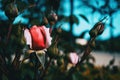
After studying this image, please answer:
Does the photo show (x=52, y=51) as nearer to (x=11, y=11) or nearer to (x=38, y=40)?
(x=38, y=40)

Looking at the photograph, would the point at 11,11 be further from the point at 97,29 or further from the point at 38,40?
the point at 97,29

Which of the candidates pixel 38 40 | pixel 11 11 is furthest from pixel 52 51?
pixel 11 11

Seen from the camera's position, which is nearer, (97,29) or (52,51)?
(52,51)

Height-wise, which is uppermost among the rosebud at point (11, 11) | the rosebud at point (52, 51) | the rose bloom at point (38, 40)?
the rosebud at point (11, 11)

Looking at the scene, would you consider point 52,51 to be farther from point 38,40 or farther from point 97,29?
point 97,29

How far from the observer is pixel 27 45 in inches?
47.9

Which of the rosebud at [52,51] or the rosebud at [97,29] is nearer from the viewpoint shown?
the rosebud at [52,51]

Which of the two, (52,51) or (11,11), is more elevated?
(11,11)

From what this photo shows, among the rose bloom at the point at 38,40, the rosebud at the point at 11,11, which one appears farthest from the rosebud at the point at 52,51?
the rosebud at the point at 11,11

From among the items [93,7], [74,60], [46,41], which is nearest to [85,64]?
[93,7]

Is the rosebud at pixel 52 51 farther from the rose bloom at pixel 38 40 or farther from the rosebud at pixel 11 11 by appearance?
the rosebud at pixel 11 11

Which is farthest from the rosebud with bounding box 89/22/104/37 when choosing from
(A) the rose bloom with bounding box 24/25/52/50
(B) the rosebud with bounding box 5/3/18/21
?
(B) the rosebud with bounding box 5/3/18/21

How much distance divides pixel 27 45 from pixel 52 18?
1.00 ft

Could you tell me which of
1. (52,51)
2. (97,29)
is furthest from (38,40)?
(97,29)
